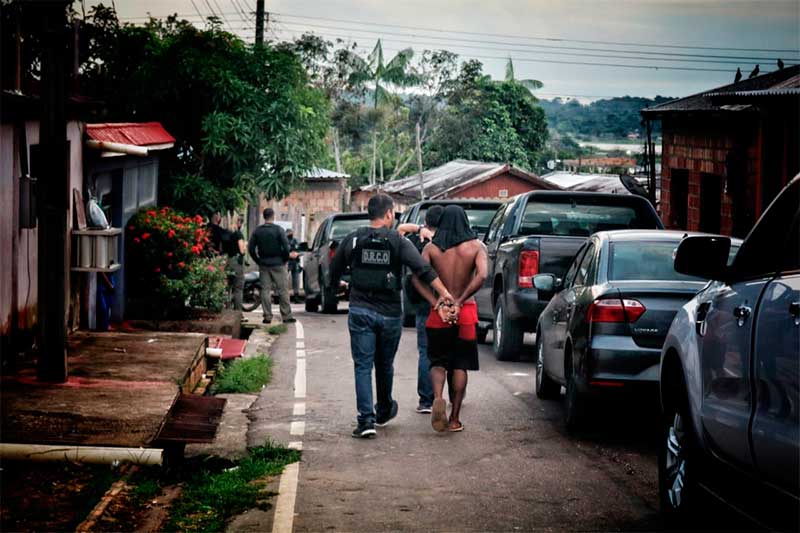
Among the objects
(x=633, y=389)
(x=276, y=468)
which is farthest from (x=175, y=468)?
(x=633, y=389)

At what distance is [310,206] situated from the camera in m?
51.4

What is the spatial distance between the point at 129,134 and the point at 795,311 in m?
13.5

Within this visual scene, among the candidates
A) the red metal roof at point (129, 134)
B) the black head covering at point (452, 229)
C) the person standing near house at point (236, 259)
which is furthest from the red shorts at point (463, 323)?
the person standing near house at point (236, 259)

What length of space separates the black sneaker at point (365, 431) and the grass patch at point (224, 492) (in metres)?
0.93

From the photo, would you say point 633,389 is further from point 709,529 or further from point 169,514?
point 169,514

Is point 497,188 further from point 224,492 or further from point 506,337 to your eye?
point 224,492

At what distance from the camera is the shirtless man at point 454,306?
1048 cm

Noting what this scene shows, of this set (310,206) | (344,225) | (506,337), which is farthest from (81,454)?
(310,206)

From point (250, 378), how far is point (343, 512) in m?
5.98

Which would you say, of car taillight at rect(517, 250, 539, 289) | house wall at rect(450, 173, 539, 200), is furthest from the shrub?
house wall at rect(450, 173, 539, 200)

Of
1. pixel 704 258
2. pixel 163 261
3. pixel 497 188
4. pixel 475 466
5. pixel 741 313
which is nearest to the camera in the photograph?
pixel 741 313

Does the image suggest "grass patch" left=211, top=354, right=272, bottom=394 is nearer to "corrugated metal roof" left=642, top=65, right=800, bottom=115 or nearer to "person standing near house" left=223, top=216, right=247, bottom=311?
"person standing near house" left=223, top=216, right=247, bottom=311

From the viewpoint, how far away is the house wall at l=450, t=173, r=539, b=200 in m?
48.9

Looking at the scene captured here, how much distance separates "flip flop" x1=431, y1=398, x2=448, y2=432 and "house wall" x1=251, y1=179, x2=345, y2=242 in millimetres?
39189
